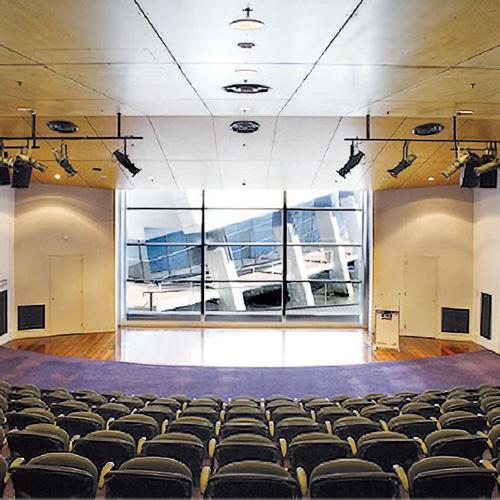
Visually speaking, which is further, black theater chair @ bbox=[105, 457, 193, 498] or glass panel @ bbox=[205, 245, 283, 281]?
glass panel @ bbox=[205, 245, 283, 281]

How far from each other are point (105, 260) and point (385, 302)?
296 inches

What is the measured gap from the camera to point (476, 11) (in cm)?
410

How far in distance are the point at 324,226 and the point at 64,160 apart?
901 cm

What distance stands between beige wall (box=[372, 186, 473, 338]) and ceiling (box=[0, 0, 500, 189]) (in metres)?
3.75

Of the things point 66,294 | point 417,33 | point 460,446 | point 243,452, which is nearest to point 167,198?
point 66,294

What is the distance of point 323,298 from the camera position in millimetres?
17891

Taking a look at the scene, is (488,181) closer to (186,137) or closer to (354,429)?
(186,137)

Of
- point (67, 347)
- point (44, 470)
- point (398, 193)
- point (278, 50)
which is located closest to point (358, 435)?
point (44, 470)

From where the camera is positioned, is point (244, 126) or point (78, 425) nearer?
point (78, 425)

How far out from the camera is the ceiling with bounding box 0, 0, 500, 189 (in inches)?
166

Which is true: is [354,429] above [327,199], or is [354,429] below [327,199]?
below

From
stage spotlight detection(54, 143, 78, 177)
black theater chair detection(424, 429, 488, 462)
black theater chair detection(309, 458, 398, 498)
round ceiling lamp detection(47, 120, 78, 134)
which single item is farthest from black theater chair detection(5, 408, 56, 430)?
stage spotlight detection(54, 143, 78, 177)

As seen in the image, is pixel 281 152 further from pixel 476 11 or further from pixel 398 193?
pixel 476 11

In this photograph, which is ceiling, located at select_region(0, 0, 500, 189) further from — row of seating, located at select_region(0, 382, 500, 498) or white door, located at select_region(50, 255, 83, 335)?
white door, located at select_region(50, 255, 83, 335)
